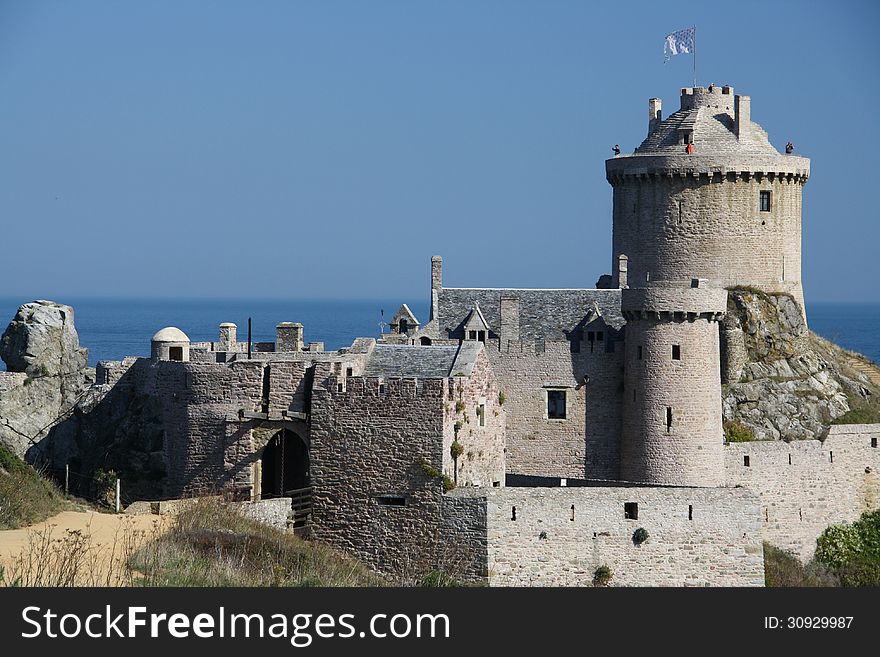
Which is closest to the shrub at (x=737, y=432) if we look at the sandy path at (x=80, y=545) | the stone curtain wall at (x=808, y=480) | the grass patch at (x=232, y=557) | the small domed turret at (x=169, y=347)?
the stone curtain wall at (x=808, y=480)

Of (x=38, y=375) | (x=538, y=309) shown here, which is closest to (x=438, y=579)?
(x=538, y=309)

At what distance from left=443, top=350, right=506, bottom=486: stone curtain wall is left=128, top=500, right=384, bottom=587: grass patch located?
3.98 m

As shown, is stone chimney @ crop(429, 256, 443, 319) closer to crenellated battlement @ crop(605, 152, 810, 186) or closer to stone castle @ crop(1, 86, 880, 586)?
stone castle @ crop(1, 86, 880, 586)

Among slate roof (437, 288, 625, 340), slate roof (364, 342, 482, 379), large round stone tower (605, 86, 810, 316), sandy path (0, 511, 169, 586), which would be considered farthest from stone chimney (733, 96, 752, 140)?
sandy path (0, 511, 169, 586)

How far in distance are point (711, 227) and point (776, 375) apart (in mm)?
5533

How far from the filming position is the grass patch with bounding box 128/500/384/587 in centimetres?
3178

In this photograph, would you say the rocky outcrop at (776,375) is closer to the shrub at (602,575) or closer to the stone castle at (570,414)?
the stone castle at (570,414)

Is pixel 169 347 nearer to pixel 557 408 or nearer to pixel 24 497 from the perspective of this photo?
pixel 24 497

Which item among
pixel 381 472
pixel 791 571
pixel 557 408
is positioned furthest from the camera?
pixel 557 408

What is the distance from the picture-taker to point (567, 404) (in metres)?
53.5

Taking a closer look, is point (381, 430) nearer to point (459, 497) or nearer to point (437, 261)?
point (459, 497)

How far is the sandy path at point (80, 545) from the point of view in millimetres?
30109

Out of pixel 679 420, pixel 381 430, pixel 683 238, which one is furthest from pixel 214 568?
pixel 683 238

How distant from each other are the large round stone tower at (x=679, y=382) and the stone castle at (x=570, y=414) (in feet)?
0.21
